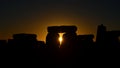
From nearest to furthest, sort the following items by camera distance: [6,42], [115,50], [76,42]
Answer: [115,50] → [76,42] → [6,42]

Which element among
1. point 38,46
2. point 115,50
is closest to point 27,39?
point 38,46

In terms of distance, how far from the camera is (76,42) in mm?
38812

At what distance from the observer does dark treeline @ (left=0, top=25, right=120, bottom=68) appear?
3562cm

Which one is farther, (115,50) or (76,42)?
(76,42)

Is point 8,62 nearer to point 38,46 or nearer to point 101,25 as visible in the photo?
point 38,46

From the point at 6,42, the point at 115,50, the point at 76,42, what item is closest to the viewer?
the point at 115,50

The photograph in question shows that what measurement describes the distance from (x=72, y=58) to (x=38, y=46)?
598 centimetres

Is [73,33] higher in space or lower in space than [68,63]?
higher

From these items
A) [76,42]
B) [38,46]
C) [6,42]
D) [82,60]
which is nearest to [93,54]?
[82,60]

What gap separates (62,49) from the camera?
3819 centimetres

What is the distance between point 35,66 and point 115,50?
8.26 m

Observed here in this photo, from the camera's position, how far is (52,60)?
120 feet

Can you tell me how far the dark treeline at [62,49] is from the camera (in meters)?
35.6

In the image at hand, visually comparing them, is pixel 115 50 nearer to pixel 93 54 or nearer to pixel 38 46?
pixel 93 54
